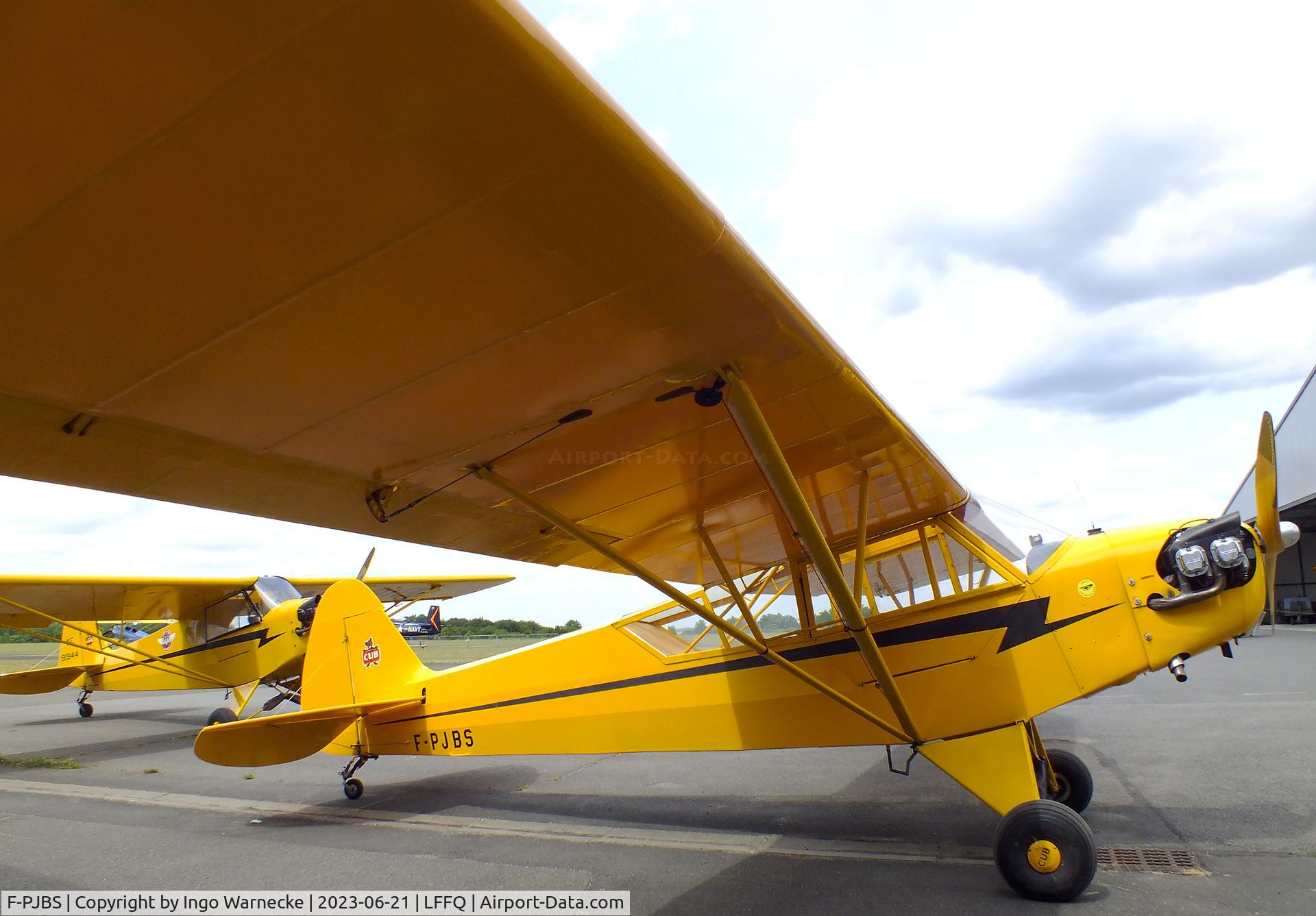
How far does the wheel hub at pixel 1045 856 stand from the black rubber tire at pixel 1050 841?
0.04 ft

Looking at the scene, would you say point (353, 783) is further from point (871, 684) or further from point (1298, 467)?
point (1298, 467)

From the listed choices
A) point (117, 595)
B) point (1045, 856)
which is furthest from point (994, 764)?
point (117, 595)

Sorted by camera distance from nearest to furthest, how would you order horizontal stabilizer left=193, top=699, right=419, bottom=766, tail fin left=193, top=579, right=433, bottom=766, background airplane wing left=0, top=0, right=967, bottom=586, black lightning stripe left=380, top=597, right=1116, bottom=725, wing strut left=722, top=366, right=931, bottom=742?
background airplane wing left=0, top=0, right=967, bottom=586, wing strut left=722, top=366, right=931, bottom=742, black lightning stripe left=380, top=597, right=1116, bottom=725, horizontal stabilizer left=193, top=699, right=419, bottom=766, tail fin left=193, top=579, right=433, bottom=766

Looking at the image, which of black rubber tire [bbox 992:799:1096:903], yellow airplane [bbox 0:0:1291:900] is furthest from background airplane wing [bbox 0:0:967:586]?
black rubber tire [bbox 992:799:1096:903]

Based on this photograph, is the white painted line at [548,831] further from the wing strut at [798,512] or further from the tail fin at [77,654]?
the tail fin at [77,654]

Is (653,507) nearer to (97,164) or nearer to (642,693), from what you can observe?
(642,693)

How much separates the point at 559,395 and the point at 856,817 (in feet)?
14.0

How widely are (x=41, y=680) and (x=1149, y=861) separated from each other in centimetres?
1862

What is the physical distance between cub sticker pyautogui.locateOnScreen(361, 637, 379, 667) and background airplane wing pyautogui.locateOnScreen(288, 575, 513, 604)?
7.40 metres

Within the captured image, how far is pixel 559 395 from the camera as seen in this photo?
2.57 metres

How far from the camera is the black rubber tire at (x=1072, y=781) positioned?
4855 millimetres

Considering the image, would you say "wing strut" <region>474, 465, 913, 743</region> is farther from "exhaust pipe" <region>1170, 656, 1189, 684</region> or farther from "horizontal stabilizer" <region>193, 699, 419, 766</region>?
"horizontal stabilizer" <region>193, 699, 419, 766</region>

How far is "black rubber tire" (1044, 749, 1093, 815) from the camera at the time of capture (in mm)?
4855

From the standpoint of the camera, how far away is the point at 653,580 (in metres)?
3.53
